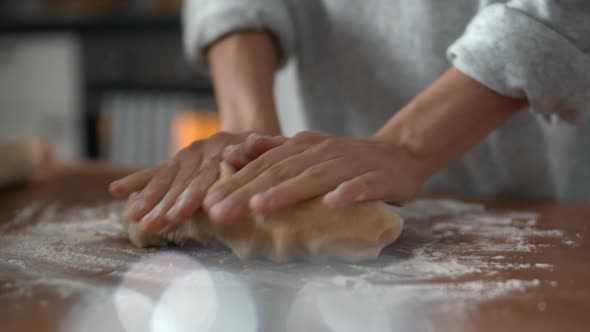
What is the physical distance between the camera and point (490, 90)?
79cm

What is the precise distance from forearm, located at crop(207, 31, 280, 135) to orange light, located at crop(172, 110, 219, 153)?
1.42m

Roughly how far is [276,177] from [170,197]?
0.37 ft

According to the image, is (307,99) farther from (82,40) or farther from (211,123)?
(82,40)

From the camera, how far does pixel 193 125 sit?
8.37ft

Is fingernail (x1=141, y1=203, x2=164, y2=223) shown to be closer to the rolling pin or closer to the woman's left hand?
the woman's left hand

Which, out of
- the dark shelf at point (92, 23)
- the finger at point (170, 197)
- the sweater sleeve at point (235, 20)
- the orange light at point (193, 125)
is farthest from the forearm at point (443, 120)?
the dark shelf at point (92, 23)

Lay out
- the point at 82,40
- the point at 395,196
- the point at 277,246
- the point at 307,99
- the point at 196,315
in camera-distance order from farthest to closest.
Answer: the point at 82,40
the point at 307,99
the point at 395,196
the point at 277,246
the point at 196,315

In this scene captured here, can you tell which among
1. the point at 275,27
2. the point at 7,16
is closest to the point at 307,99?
the point at 275,27

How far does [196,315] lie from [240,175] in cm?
20

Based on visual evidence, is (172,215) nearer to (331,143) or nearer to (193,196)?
(193,196)

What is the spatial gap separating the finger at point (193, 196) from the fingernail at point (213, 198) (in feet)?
0.07

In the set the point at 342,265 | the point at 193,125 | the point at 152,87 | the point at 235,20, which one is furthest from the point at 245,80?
the point at 152,87

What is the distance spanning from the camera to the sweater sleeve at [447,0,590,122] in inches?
29.9

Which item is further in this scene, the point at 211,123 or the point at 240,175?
the point at 211,123
